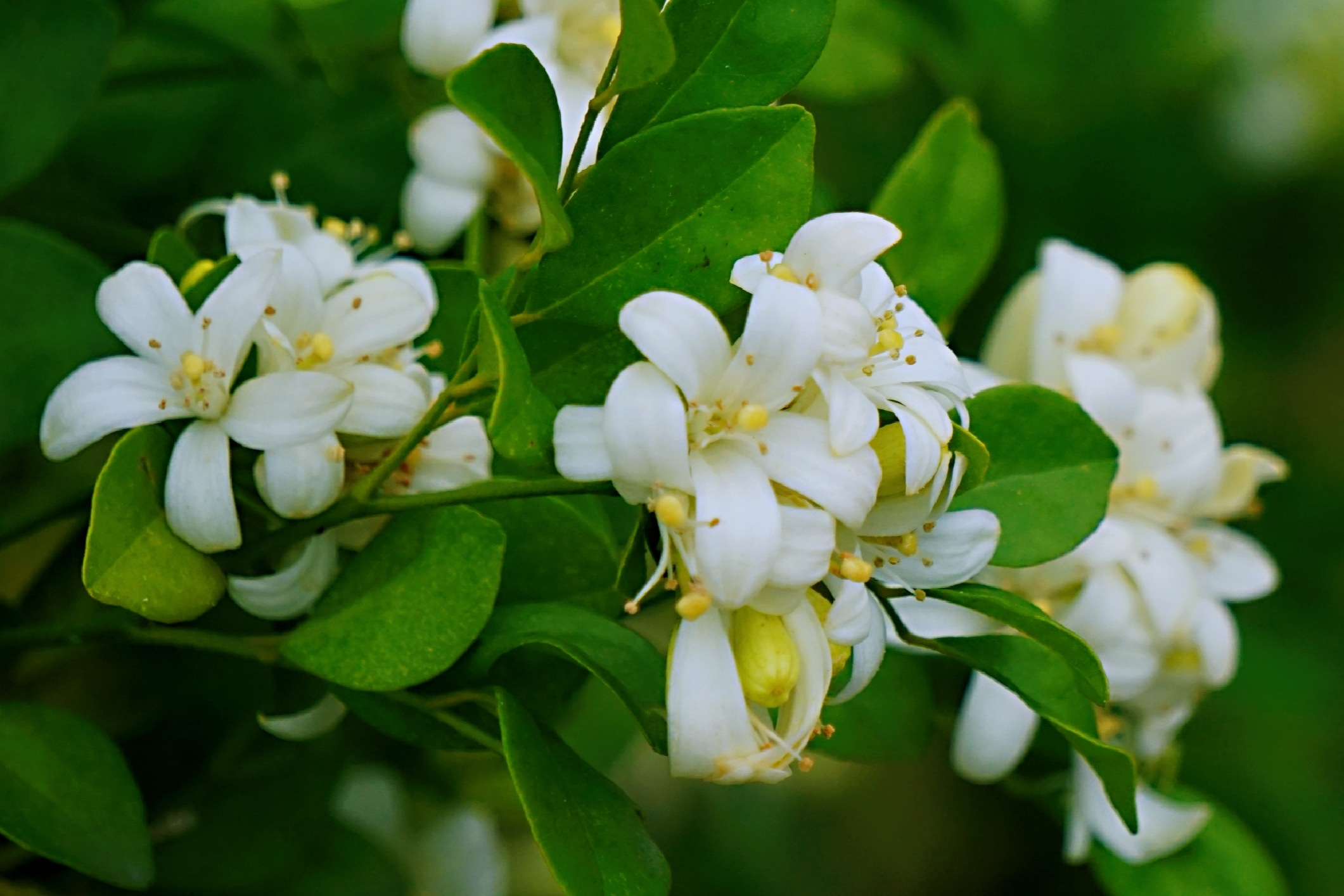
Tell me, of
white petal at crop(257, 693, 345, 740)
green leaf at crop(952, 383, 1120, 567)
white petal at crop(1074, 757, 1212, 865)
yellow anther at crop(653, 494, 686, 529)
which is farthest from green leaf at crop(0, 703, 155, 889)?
white petal at crop(1074, 757, 1212, 865)

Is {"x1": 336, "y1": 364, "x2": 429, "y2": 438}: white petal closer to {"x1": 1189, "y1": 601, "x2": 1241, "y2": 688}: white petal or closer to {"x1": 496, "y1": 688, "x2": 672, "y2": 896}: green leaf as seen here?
{"x1": 496, "y1": 688, "x2": 672, "y2": 896}: green leaf

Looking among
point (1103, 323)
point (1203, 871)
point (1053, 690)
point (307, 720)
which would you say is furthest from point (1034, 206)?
point (307, 720)

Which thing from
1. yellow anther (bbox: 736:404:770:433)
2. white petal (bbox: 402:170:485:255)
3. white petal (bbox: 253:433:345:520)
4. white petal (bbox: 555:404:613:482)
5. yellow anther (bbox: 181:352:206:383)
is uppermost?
yellow anther (bbox: 736:404:770:433)

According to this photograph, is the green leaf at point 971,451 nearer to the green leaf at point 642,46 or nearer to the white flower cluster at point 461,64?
the green leaf at point 642,46

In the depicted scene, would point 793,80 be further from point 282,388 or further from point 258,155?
point 258,155

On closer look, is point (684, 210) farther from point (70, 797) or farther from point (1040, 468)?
point (70, 797)

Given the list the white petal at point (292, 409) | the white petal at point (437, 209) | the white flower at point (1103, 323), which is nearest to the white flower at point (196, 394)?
the white petal at point (292, 409)
